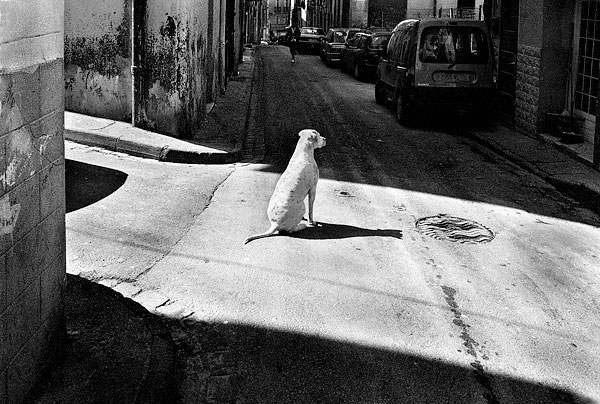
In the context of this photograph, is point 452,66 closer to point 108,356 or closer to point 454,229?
point 454,229

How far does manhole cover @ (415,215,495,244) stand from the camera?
8.42 m

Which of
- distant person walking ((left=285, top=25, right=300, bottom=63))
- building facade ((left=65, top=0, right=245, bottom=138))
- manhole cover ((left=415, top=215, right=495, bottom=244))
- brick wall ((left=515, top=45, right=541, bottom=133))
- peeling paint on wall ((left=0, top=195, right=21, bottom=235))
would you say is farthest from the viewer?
distant person walking ((left=285, top=25, right=300, bottom=63))

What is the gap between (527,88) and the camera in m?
15.0

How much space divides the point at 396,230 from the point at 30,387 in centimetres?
498

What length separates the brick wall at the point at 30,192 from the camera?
3.93m

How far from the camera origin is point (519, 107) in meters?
15.5

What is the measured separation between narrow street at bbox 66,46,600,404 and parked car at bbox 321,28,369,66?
20.2 meters

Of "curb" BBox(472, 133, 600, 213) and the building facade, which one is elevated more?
the building facade

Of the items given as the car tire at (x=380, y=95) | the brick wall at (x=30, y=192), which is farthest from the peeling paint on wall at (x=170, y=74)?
the brick wall at (x=30, y=192)

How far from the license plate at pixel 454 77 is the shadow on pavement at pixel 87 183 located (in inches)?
286

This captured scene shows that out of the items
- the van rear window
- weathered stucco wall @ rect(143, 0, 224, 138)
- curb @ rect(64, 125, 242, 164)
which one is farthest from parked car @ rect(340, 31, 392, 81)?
curb @ rect(64, 125, 242, 164)

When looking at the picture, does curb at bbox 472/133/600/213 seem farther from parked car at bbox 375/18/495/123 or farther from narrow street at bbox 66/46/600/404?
parked car at bbox 375/18/495/123

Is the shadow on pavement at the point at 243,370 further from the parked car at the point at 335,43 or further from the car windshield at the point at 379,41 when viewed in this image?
the parked car at the point at 335,43

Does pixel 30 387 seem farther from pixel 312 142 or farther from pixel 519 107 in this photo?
pixel 519 107
